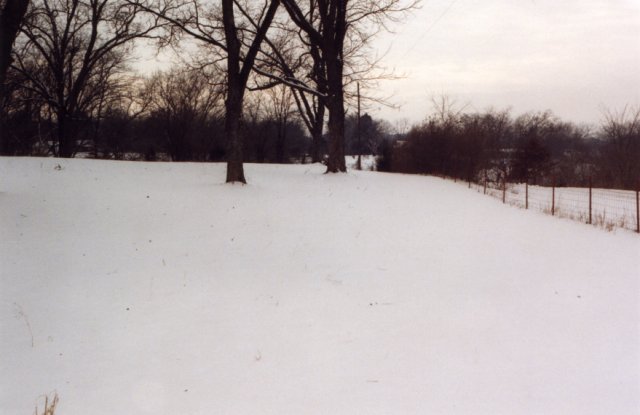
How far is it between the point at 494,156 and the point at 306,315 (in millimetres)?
28347

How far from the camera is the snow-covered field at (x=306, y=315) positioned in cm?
333

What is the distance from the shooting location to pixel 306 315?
4664 millimetres

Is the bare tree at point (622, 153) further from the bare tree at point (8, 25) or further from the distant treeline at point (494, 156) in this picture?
the bare tree at point (8, 25)

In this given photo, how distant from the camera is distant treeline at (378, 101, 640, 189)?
25.4 metres

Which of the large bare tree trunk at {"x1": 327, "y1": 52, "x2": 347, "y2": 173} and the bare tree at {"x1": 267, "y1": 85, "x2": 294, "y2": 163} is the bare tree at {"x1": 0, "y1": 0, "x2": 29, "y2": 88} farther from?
the bare tree at {"x1": 267, "y1": 85, "x2": 294, "y2": 163}

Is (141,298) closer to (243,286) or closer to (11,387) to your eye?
(243,286)

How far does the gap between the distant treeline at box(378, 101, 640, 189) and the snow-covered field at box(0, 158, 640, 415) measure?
8324 millimetres

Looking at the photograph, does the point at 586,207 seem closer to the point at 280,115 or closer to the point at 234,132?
the point at 234,132

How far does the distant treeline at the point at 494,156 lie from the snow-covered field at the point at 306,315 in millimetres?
8324

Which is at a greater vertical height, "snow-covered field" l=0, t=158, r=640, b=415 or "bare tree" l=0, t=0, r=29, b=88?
"bare tree" l=0, t=0, r=29, b=88

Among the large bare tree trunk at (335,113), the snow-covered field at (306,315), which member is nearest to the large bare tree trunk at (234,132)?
the snow-covered field at (306,315)

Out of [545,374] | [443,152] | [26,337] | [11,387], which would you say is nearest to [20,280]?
[26,337]

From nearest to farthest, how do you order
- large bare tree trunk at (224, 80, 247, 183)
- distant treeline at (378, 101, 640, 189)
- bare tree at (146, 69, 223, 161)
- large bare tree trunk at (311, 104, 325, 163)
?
1. large bare tree trunk at (224, 80, 247, 183)
2. distant treeline at (378, 101, 640, 189)
3. large bare tree trunk at (311, 104, 325, 163)
4. bare tree at (146, 69, 223, 161)

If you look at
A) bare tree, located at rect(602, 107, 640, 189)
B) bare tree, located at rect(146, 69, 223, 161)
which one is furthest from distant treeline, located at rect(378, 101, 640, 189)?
bare tree, located at rect(146, 69, 223, 161)
